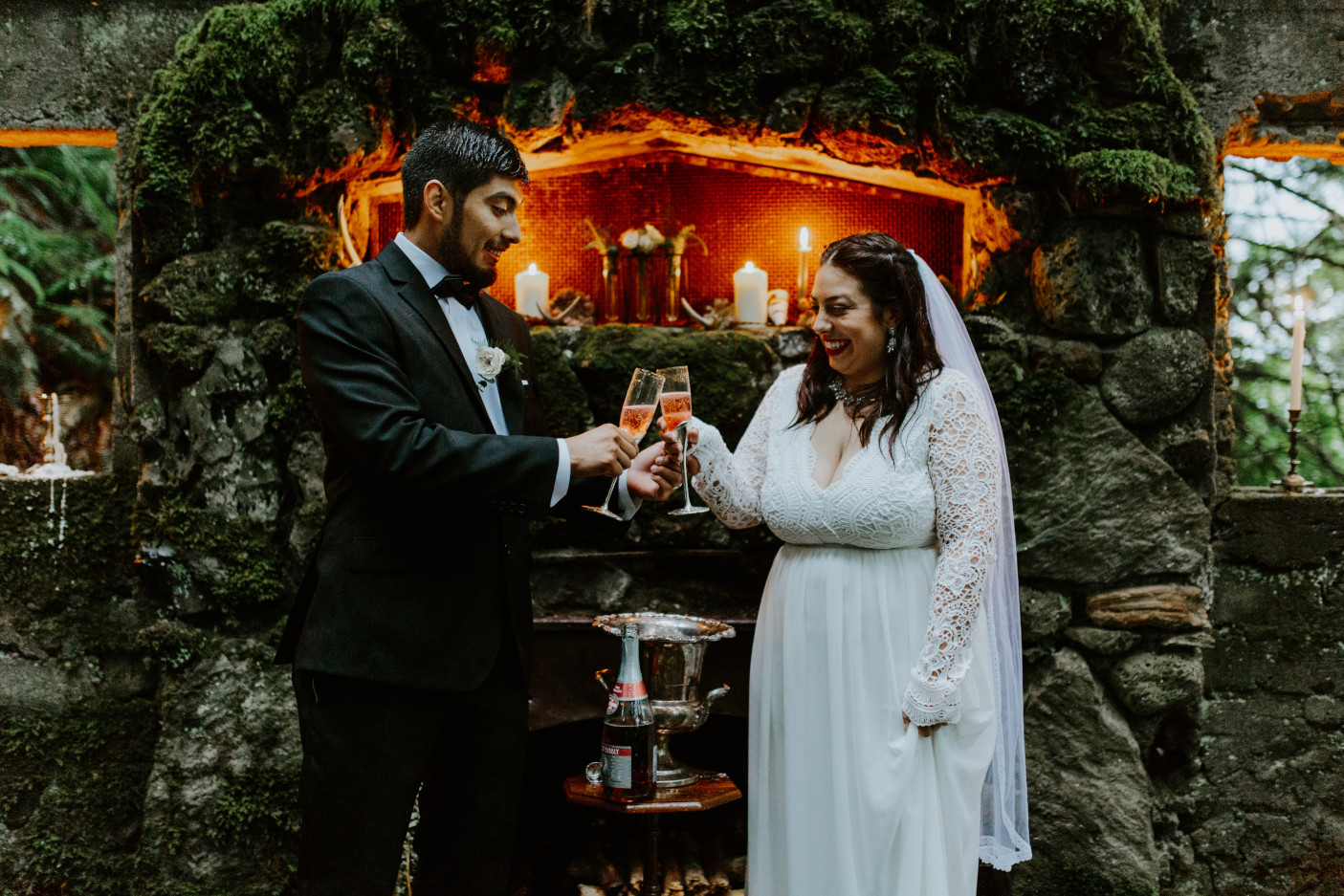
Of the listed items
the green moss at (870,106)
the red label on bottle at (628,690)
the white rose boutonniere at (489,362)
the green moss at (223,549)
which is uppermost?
Result: the green moss at (870,106)

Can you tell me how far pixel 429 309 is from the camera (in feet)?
6.63

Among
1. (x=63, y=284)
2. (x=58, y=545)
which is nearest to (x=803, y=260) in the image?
(x=58, y=545)

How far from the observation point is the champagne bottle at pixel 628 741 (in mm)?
2395

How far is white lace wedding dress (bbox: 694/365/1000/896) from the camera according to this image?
2.04 m

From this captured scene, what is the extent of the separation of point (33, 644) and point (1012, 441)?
11.3 feet

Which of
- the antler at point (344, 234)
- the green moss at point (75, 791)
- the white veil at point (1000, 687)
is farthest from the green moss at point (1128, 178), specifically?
the green moss at point (75, 791)

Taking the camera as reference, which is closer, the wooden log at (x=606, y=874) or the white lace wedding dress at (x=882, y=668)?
the white lace wedding dress at (x=882, y=668)

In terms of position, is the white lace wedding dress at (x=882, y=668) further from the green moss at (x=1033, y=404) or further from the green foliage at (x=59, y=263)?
the green foliage at (x=59, y=263)

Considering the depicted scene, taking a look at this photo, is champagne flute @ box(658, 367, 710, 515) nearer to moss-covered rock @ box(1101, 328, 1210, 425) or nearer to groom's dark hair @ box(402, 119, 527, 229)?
groom's dark hair @ box(402, 119, 527, 229)

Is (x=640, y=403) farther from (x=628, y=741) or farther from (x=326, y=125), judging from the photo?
(x=326, y=125)

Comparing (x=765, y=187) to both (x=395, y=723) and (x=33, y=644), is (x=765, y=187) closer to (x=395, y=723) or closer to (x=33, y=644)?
(x=395, y=723)

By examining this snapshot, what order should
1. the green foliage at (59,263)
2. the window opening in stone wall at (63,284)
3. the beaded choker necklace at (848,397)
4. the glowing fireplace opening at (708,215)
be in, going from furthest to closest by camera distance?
the green foliage at (59,263) < the window opening in stone wall at (63,284) < the glowing fireplace opening at (708,215) < the beaded choker necklace at (848,397)

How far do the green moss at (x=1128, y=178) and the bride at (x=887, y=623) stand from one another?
3.47 ft

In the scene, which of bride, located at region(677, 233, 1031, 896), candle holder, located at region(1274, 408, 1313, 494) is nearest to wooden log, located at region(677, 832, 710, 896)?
bride, located at region(677, 233, 1031, 896)
